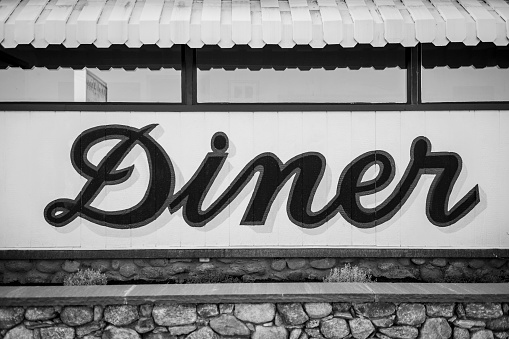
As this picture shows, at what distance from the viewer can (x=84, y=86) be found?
663 cm

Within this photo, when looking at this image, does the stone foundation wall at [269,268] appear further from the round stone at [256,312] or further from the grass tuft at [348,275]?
the round stone at [256,312]

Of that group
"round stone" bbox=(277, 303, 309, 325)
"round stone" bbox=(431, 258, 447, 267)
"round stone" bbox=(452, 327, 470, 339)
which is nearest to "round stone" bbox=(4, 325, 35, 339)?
"round stone" bbox=(277, 303, 309, 325)

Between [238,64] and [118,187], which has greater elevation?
[238,64]


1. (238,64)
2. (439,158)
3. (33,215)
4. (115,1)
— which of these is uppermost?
(115,1)

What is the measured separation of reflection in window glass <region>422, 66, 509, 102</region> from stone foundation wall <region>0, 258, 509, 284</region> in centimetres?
182

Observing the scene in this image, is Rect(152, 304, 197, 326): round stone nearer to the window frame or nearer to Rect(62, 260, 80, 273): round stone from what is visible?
Rect(62, 260, 80, 273): round stone

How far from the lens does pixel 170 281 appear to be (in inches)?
255

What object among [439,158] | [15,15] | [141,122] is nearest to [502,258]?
[439,158]

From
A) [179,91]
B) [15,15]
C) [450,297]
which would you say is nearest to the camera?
[450,297]

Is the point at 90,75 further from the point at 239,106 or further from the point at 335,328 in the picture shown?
the point at 335,328

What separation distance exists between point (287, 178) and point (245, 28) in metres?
1.70

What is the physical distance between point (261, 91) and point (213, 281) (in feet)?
7.25

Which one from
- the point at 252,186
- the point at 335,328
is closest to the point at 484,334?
the point at 335,328

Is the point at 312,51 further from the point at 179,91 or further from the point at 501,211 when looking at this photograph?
the point at 501,211
